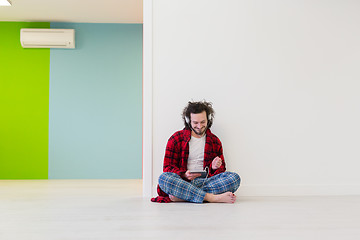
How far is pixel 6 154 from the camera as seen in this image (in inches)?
211

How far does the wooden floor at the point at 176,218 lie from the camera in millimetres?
1865

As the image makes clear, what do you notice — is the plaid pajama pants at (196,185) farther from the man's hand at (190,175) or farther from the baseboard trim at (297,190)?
the baseboard trim at (297,190)

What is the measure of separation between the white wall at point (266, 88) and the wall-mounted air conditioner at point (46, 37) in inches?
91.7

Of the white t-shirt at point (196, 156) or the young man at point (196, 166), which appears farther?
the white t-shirt at point (196, 156)

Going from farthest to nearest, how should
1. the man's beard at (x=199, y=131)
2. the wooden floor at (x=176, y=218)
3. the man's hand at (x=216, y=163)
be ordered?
the man's beard at (x=199, y=131) < the man's hand at (x=216, y=163) < the wooden floor at (x=176, y=218)

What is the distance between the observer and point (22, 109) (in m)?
5.39

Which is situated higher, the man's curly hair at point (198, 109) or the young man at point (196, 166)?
the man's curly hair at point (198, 109)

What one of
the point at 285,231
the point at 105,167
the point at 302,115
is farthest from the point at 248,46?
the point at 105,167

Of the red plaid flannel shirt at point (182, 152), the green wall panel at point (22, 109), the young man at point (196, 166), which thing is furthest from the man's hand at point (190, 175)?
the green wall panel at point (22, 109)

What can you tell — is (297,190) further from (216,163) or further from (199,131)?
(199,131)

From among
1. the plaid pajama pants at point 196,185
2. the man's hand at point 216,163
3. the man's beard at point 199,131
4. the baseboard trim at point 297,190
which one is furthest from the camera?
the baseboard trim at point 297,190

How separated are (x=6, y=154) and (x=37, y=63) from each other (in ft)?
4.42

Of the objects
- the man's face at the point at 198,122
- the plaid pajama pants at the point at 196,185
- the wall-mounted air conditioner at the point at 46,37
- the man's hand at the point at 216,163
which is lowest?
the plaid pajama pants at the point at 196,185

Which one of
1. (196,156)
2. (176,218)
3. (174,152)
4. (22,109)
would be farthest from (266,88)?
(22,109)
